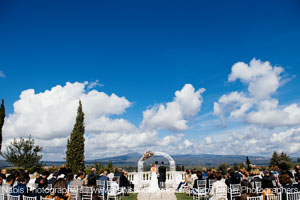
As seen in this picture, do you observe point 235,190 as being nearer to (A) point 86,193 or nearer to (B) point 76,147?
(A) point 86,193

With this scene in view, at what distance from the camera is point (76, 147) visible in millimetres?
22531

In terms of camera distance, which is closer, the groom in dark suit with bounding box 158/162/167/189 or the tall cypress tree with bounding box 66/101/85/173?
the groom in dark suit with bounding box 158/162/167/189

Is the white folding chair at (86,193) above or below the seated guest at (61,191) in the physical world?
below

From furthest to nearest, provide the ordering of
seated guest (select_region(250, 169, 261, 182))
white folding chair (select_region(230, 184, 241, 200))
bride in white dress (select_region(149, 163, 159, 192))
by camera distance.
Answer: bride in white dress (select_region(149, 163, 159, 192)) < seated guest (select_region(250, 169, 261, 182)) < white folding chair (select_region(230, 184, 241, 200))

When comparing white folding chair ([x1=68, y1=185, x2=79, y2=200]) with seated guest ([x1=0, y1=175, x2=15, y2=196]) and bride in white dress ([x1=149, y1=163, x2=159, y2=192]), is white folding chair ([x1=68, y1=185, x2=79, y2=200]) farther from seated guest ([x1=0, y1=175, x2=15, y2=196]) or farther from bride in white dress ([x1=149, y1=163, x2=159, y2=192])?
bride in white dress ([x1=149, y1=163, x2=159, y2=192])

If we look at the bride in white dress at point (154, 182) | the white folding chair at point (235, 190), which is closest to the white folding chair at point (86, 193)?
the white folding chair at point (235, 190)

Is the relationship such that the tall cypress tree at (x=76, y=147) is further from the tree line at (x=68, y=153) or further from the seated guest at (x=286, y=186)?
the seated guest at (x=286, y=186)

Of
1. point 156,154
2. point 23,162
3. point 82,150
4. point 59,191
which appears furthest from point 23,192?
point 23,162

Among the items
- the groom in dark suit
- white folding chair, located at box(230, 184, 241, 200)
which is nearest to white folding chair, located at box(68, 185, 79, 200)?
white folding chair, located at box(230, 184, 241, 200)

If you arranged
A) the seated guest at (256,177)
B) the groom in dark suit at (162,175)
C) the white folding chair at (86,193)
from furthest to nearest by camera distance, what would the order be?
the groom in dark suit at (162,175), the seated guest at (256,177), the white folding chair at (86,193)

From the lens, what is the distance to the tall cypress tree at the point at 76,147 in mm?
22141

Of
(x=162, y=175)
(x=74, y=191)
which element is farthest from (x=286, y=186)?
(x=162, y=175)

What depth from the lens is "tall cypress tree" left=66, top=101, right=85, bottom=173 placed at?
22141mm

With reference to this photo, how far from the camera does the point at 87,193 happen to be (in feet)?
24.2
